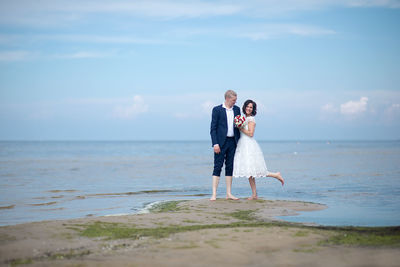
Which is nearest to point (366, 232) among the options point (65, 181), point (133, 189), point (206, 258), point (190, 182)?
point (206, 258)

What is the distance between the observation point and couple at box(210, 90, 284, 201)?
919 cm

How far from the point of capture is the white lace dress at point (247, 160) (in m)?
9.32

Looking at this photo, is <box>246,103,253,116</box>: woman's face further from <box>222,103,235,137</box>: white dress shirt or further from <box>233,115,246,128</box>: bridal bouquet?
<box>222,103,235,137</box>: white dress shirt

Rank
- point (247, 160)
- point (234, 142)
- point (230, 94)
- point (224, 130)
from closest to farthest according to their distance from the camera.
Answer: point (230, 94)
point (224, 130)
point (247, 160)
point (234, 142)

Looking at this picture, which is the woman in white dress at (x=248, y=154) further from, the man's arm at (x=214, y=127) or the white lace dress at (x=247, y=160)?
the man's arm at (x=214, y=127)

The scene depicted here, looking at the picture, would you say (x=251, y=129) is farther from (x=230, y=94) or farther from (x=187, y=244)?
(x=187, y=244)

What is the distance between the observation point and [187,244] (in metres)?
4.89

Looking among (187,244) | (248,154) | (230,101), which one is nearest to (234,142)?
(248,154)

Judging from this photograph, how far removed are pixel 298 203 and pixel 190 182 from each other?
24.1ft

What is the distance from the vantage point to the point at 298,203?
897 cm

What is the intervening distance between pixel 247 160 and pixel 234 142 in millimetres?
503

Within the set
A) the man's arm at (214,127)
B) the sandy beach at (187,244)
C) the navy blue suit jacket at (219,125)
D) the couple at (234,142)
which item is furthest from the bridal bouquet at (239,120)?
the sandy beach at (187,244)

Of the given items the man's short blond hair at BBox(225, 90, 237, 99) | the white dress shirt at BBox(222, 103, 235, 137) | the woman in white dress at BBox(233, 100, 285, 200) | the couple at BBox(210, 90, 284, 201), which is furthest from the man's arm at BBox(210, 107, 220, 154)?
the woman in white dress at BBox(233, 100, 285, 200)

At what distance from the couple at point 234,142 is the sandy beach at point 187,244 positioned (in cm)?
271
